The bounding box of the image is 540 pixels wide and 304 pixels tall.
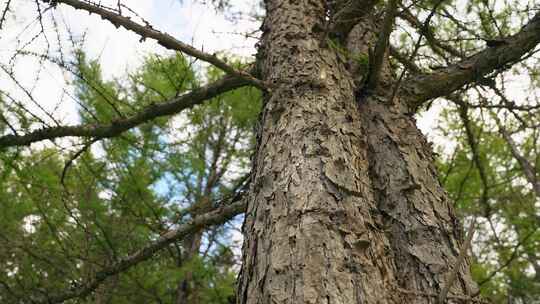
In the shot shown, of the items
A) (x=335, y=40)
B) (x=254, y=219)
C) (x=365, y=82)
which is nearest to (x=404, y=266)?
(x=254, y=219)

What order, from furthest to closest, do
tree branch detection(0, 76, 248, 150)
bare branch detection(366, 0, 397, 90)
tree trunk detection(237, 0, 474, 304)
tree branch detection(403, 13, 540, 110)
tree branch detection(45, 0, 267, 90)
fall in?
1. tree branch detection(0, 76, 248, 150)
2. tree branch detection(403, 13, 540, 110)
3. tree branch detection(45, 0, 267, 90)
4. bare branch detection(366, 0, 397, 90)
5. tree trunk detection(237, 0, 474, 304)

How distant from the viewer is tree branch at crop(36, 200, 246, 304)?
209cm

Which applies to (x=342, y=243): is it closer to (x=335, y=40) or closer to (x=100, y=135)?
(x=335, y=40)

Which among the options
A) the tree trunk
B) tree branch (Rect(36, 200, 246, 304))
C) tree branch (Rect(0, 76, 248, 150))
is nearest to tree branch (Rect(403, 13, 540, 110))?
the tree trunk

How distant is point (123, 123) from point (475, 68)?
204cm

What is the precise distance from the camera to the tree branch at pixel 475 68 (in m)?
1.82

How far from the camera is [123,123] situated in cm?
235

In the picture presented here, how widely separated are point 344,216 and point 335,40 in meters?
1.44

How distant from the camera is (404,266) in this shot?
129cm

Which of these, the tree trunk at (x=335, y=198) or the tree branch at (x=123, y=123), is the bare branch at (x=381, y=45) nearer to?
the tree trunk at (x=335, y=198)

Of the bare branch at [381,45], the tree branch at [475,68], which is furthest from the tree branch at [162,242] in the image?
the tree branch at [475,68]

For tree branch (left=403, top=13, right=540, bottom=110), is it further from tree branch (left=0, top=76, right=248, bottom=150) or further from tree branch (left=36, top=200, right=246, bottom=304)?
tree branch (left=36, top=200, right=246, bottom=304)

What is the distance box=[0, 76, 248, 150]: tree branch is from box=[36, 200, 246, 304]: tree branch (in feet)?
2.25

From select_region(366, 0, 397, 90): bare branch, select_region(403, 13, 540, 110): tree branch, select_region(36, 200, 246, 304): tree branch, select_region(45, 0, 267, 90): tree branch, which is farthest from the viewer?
select_region(36, 200, 246, 304): tree branch
